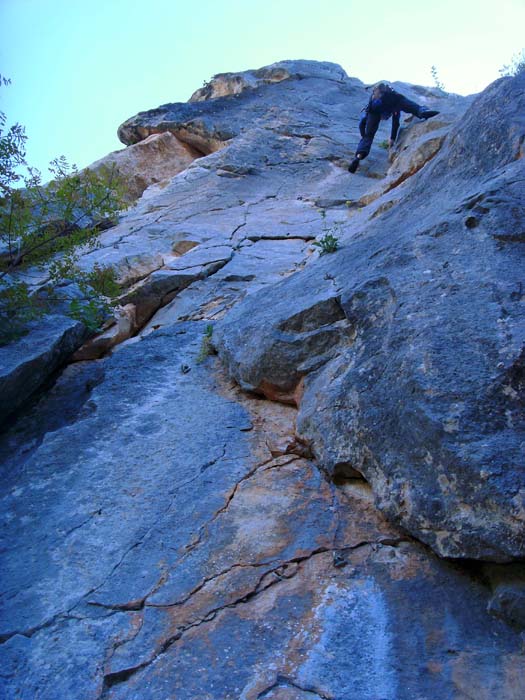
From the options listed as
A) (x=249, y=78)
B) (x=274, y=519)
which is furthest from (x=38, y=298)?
(x=249, y=78)

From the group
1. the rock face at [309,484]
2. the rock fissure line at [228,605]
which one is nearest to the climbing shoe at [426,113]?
the rock face at [309,484]

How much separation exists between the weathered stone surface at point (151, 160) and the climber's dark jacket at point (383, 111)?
4.48 m

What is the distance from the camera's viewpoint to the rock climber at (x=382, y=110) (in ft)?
32.6

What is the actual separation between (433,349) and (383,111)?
8.18 meters

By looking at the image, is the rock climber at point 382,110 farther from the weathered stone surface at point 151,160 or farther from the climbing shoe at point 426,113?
the weathered stone surface at point 151,160

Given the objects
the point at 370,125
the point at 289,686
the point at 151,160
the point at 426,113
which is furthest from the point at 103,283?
the point at 151,160

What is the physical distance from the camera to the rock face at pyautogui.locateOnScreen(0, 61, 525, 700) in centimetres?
256

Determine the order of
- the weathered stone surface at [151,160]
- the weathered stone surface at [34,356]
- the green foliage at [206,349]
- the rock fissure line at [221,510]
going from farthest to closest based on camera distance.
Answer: the weathered stone surface at [151,160] < the green foliage at [206,349] < the weathered stone surface at [34,356] < the rock fissure line at [221,510]

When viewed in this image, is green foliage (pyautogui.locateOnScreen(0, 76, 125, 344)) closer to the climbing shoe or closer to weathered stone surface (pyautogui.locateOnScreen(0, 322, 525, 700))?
weathered stone surface (pyautogui.locateOnScreen(0, 322, 525, 700))

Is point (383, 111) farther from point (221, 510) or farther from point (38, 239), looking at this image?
point (221, 510)

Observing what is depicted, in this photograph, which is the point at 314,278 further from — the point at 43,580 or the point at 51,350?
the point at 43,580

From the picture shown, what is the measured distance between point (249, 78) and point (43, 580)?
14.7 meters

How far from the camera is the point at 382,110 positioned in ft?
33.3

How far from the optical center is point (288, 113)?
1334cm
